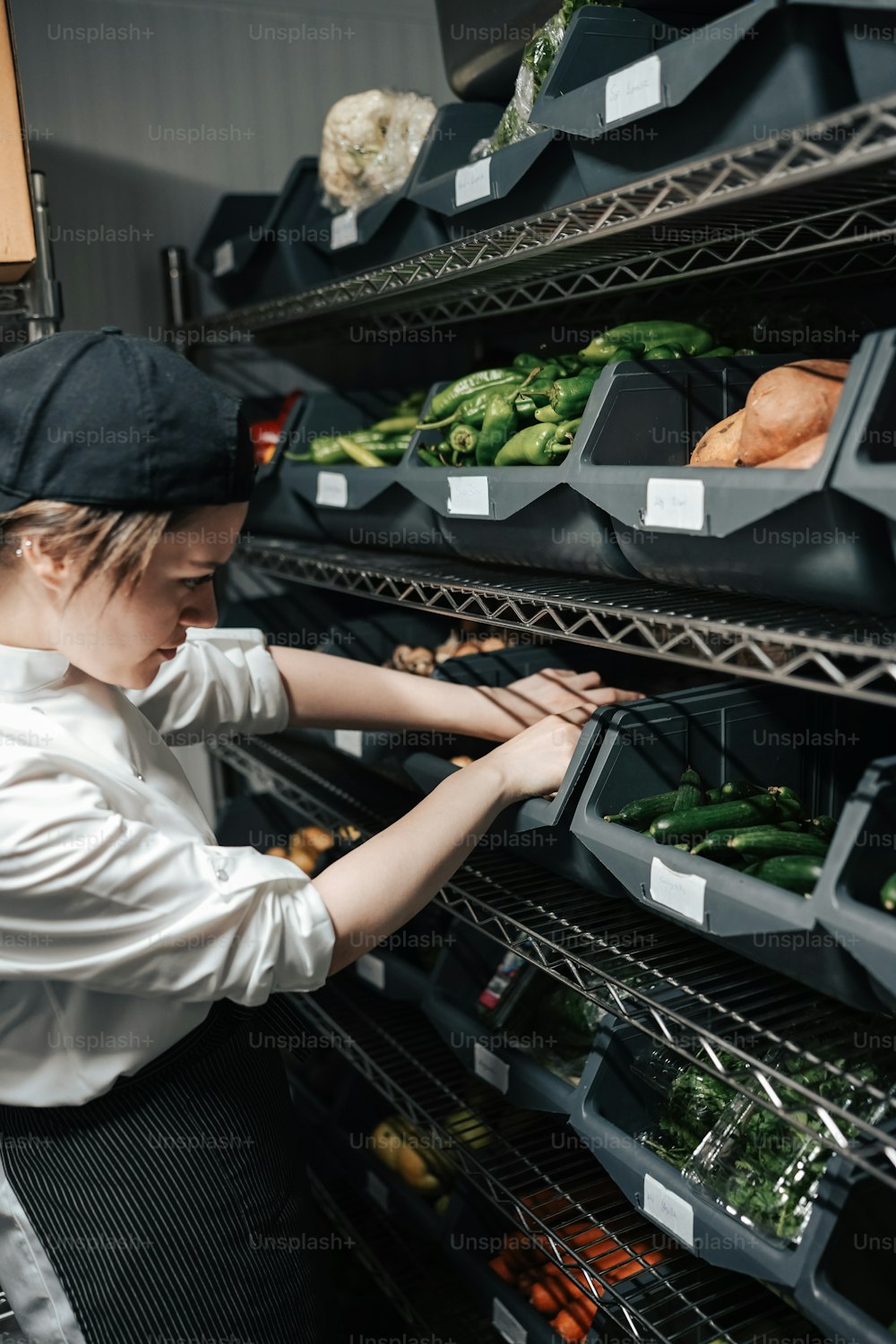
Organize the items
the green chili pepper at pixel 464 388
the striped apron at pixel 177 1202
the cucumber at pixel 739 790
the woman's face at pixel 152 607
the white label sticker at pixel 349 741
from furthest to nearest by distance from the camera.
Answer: the white label sticker at pixel 349 741
the green chili pepper at pixel 464 388
the cucumber at pixel 739 790
the striped apron at pixel 177 1202
the woman's face at pixel 152 607

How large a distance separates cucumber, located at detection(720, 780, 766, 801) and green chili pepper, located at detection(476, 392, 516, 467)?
56cm

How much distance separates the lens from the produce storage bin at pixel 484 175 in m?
1.40

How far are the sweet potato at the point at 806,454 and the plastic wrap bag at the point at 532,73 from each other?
2.12 feet

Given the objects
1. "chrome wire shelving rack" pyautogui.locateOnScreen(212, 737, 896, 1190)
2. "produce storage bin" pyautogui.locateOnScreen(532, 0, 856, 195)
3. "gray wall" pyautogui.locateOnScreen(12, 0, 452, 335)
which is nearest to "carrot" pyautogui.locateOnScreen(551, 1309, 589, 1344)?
"chrome wire shelving rack" pyautogui.locateOnScreen(212, 737, 896, 1190)

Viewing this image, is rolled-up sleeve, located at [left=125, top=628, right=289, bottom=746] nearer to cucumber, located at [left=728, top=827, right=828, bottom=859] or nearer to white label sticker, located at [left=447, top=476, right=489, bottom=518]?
white label sticker, located at [left=447, top=476, right=489, bottom=518]

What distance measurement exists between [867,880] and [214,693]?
99 centimetres

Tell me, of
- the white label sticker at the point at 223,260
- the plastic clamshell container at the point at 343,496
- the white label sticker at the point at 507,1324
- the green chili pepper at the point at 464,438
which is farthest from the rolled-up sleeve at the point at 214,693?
the white label sticker at the point at 223,260

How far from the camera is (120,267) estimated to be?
8.52ft

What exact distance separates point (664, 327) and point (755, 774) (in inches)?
24.1

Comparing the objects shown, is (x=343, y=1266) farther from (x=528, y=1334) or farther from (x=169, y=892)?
(x=169, y=892)

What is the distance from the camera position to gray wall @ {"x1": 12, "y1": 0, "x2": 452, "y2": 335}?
2.45 metres

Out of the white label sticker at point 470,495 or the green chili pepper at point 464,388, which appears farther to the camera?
the green chili pepper at point 464,388

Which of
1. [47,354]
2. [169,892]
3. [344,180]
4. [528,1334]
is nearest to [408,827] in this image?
[169,892]

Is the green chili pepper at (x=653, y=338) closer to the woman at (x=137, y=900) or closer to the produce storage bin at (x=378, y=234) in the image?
the produce storage bin at (x=378, y=234)
